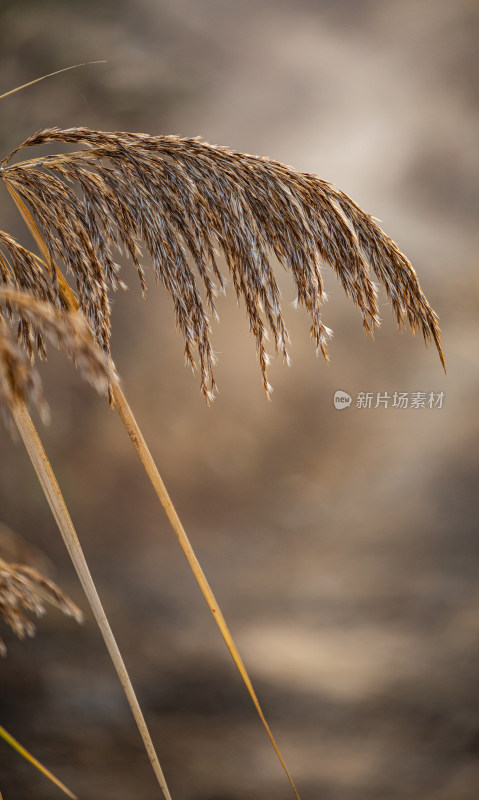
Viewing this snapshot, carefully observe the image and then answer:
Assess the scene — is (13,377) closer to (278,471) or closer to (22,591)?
(22,591)

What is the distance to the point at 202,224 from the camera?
82 centimetres

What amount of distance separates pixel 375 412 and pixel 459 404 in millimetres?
278

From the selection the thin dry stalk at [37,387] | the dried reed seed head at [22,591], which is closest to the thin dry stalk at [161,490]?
the thin dry stalk at [37,387]

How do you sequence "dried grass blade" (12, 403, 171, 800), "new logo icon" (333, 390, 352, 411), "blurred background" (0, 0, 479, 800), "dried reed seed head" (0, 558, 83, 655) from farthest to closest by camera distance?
"new logo icon" (333, 390, 352, 411), "blurred background" (0, 0, 479, 800), "dried grass blade" (12, 403, 171, 800), "dried reed seed head" (0, 558, 83, 655)

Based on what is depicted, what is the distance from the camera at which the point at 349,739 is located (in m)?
1.83

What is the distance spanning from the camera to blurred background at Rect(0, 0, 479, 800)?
178 cm

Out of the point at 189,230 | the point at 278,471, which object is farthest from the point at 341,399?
the point at 189,230

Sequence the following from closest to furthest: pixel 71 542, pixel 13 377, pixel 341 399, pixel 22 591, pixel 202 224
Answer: pixel 13 377 < pixel 22 591 < pixel 71 542 < pixel 202 224 < pixel 341 399

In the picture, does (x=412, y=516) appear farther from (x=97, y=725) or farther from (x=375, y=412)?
(x=97, y=725)

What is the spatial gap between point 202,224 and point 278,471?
3.95 ft

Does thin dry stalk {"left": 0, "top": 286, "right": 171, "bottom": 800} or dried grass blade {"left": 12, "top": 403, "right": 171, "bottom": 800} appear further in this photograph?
dried grass blade {"left": 12, "top": 403, "right": 171, "bottom": 800}

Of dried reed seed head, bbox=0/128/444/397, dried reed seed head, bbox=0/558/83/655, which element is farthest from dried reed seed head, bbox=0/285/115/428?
dried reed seed head, bbox=0/128/444/397

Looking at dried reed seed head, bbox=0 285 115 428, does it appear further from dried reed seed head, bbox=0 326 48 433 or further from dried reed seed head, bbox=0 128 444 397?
dried reed seed head, bbox=0 128 444 397

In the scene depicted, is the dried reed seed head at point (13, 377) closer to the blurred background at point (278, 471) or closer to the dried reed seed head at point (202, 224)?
the dried reed seed head at point (202, 224)
